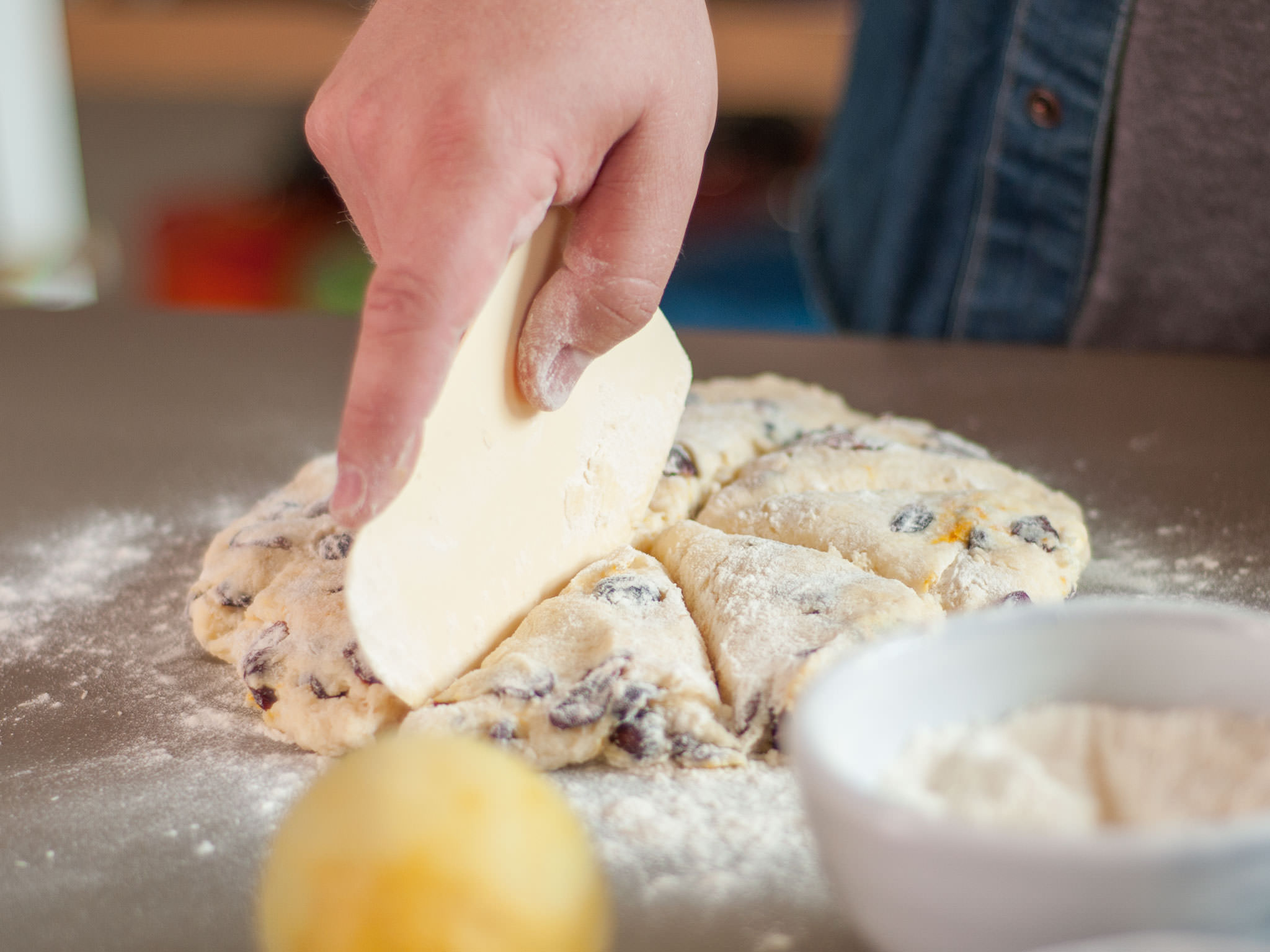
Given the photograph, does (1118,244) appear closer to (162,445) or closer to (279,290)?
(162,445)

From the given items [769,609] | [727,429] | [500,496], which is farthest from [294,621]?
[727,429]

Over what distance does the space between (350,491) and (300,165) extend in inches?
137

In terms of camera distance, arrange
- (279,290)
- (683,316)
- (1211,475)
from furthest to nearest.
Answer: (279,290)
(683,316)
(1211,475)

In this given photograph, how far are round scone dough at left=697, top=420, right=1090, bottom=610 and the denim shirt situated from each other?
54cm

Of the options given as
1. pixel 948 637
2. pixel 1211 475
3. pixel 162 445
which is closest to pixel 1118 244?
pixel 1211 475

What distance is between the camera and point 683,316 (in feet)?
12.0

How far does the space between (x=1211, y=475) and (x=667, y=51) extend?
3.01ft

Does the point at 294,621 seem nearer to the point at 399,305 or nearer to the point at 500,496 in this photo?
the point at 500,496

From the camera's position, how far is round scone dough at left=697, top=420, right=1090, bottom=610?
115cm

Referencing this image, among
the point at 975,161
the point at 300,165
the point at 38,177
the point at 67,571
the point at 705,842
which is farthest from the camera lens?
the point at 38,177

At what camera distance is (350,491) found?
36.6 inches

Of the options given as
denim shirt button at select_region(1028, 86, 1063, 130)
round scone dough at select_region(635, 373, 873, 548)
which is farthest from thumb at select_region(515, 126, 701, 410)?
denim shirt button at select_region(1028, 86, 1063, 130)

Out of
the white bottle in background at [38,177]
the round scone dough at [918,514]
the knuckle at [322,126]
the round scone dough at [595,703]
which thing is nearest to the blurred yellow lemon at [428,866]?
the round scone dough at [595,703]

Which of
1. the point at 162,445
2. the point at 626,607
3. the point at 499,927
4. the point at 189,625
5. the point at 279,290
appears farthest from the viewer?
the point at 279,290
